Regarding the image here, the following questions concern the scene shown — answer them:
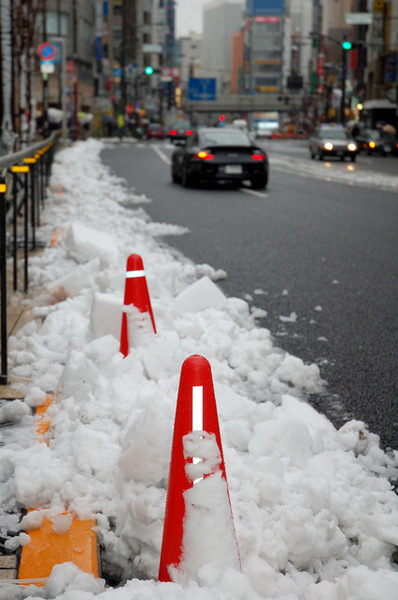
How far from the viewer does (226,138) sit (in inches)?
755

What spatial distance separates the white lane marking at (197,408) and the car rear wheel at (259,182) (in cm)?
1659

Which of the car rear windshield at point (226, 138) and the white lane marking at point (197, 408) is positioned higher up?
the car rear windshield at point (226, 138)

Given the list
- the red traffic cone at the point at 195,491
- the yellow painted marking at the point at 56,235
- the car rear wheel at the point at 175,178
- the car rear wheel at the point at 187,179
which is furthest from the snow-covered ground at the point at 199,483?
the car rear wheel at the point at 175,178

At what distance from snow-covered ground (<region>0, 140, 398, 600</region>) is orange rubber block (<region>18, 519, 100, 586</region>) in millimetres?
38

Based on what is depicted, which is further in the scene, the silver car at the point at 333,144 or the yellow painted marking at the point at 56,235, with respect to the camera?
the silver car at the point at 333,144

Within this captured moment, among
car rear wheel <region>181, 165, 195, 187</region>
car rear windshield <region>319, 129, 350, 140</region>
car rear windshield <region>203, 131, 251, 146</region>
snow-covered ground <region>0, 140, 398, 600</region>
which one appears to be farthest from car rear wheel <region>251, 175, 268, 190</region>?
car rear windshield <region>319, 129, 350, 140</region>

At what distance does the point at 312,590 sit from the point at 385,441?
53.7 inches

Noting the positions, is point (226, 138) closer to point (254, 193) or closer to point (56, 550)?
point (254, 193)

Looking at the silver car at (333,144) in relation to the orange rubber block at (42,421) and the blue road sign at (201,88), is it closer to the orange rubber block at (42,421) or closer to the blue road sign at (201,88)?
the orange rubber block at (42,421)

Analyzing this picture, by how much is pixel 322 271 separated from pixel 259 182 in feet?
36.8

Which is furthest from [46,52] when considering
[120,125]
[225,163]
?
[120,125]

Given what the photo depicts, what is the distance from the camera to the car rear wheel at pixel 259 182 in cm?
1872

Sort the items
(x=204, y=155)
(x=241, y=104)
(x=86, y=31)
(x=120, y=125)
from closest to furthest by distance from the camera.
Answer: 1. (x=204, y=155)
2. (x=120, y=125)
3. (x=86, y=31)
4. (x=241, y=104)

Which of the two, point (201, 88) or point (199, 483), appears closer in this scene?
point (199, 483)
